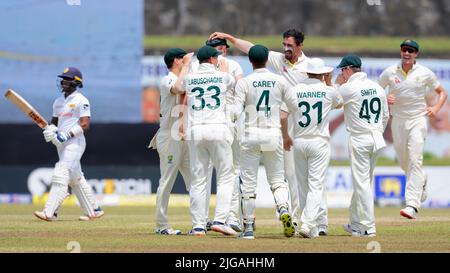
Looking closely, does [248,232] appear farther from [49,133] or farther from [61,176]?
[49,133]

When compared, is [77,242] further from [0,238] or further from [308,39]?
[308,39]

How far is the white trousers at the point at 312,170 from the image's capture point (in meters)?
15.1

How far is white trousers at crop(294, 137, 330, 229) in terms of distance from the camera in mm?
15133

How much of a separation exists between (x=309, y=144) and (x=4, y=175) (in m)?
14.0

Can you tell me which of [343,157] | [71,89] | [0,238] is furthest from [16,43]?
[0,238]

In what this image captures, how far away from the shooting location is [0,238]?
15031mm

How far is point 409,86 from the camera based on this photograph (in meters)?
19.0

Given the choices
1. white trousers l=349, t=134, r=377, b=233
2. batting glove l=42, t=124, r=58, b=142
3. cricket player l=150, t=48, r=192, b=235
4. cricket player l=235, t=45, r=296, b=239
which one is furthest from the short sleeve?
batting glove l=42, t=124, r=58, b=142

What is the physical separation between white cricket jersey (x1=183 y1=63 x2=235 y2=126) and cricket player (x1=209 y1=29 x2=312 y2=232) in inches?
47.7

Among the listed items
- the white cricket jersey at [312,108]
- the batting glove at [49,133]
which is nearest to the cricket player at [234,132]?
the white cricket jersey at [312,108]

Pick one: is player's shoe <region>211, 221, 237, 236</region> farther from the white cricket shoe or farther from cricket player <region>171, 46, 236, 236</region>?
the white cricket shoe

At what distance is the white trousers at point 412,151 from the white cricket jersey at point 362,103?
3.15 m

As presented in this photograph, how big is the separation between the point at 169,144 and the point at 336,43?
1987cm
